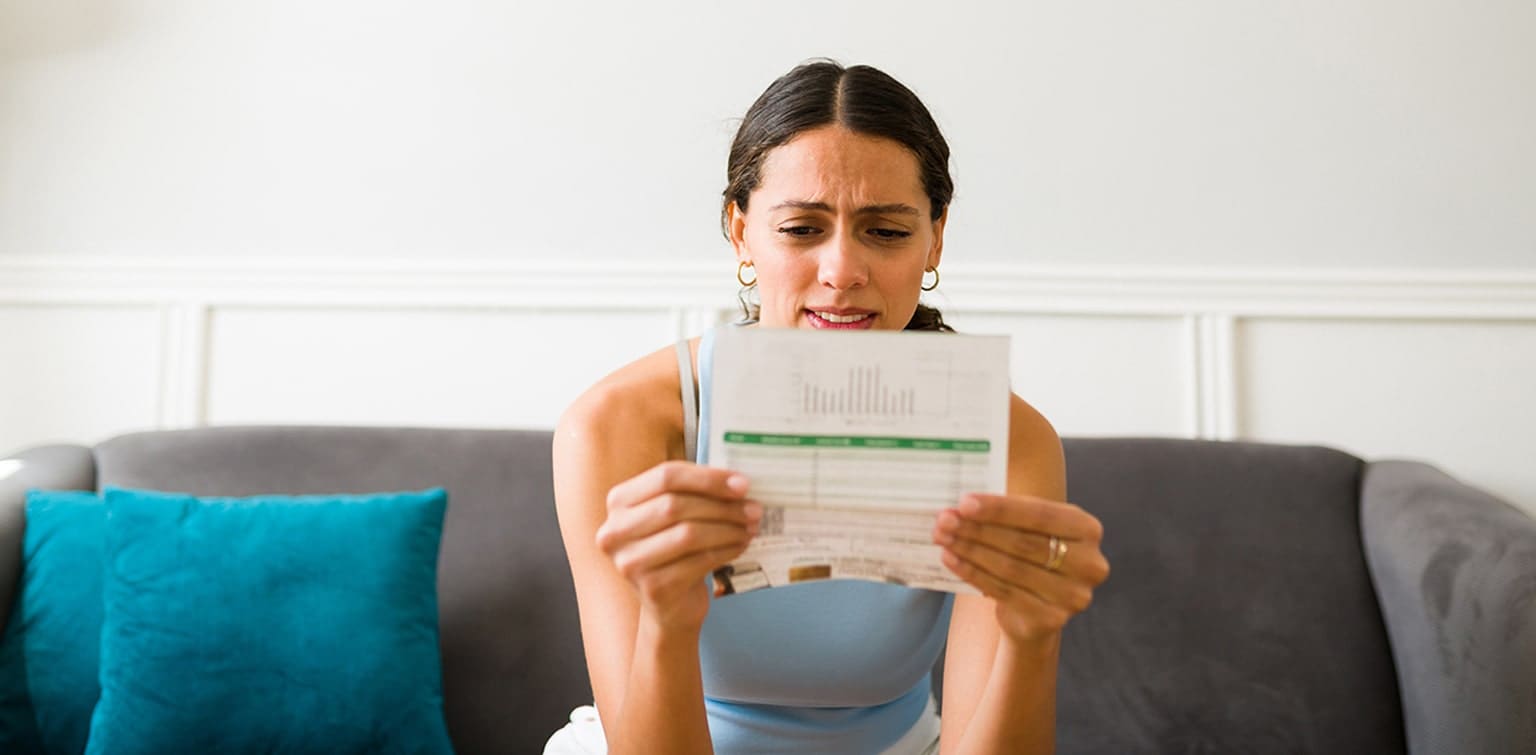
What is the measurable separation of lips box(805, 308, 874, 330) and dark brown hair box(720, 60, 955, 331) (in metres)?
0.17

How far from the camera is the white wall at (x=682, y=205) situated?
7.11ft

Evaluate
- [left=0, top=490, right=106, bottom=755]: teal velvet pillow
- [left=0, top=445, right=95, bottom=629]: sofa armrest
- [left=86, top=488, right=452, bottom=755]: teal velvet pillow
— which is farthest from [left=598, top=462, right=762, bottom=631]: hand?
[left=0, top=445, right=95, bottom=629]: sofa armrest

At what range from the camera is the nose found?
116cm

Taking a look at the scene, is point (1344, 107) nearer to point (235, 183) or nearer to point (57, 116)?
point (235, 183)

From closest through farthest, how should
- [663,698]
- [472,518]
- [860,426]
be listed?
1. [860,426]
2. [663,698]
3. [472,518]

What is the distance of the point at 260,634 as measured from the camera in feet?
5.09

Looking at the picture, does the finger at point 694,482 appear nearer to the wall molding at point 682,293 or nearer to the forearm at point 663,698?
the forearm at point 663,698

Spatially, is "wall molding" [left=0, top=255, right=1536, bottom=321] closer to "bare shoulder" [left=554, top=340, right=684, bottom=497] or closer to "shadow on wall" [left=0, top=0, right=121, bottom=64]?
"shadow on wall" [left=0, top=0, right=121, bottom=64]

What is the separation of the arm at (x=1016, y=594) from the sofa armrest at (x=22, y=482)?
1.38m

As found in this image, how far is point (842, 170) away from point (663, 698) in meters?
0.57

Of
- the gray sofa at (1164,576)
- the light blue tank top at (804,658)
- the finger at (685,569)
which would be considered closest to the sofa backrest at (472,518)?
the gray sofa at (1164,576)

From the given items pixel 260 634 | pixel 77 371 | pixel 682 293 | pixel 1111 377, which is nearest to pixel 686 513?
pixel 260 634

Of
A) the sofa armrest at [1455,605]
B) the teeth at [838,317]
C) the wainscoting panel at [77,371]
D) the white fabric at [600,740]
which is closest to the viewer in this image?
the teeth at [838,317]

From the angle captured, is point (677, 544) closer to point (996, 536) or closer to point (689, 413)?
point (996, 536)
